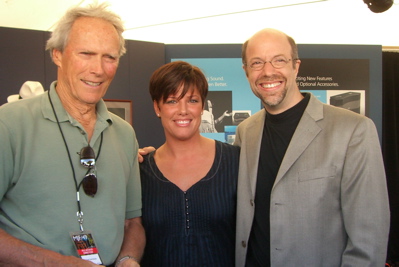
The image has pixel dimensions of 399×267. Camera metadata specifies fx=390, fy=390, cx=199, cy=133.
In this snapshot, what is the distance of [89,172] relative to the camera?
66.8 inches

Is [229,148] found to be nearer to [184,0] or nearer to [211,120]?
[211,120]

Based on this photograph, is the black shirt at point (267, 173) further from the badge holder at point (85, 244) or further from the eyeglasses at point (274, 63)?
the badge holder at point (85, 244)

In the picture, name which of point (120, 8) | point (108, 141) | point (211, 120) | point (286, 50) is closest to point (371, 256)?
point (286, 50)

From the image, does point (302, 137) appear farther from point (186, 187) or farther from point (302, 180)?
point (186, 187)

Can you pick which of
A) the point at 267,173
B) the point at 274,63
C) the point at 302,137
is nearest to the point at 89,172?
the point at 267,173

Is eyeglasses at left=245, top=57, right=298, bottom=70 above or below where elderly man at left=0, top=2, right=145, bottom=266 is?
above

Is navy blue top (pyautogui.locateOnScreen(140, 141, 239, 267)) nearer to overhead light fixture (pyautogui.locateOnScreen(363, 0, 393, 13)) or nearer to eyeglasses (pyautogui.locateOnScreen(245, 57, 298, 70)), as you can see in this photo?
eyeglasses (pyautogui.locateOnScreen(245, 57, 298, 70))

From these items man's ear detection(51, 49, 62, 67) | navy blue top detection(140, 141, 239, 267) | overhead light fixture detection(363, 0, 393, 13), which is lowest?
navy blue top detection(140, 141, 239, 267)

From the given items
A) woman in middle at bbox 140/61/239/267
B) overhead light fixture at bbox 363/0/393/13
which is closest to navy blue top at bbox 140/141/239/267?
woman in middle at bbox 140/61/239/267

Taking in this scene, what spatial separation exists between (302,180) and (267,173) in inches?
9.1

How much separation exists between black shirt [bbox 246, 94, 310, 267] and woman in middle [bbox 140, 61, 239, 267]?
168 mm

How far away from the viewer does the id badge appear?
63.7 inches

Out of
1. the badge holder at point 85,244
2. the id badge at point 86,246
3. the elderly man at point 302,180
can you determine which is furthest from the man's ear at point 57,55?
the elderly man at point 302,180

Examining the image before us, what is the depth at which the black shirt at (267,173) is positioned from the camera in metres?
2.12
